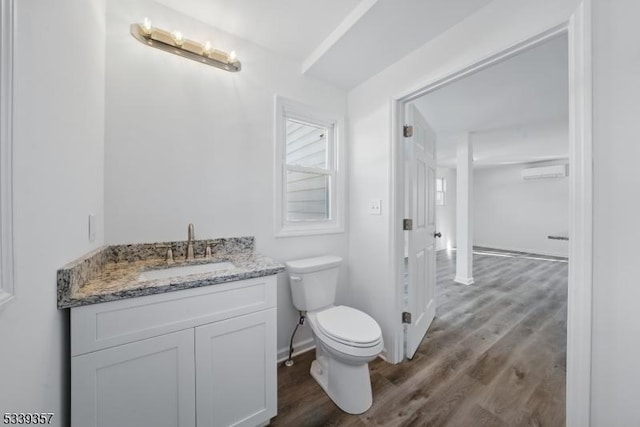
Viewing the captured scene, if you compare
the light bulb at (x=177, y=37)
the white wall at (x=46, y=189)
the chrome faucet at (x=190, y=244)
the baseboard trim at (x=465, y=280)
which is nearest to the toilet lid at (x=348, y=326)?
the chrome faucet at (x=190, y=244)

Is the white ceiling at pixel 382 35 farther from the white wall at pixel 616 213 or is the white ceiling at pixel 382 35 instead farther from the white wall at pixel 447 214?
the white wall at pixel 447 214

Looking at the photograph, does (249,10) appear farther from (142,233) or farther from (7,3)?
(142,233)

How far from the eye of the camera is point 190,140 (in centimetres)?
155

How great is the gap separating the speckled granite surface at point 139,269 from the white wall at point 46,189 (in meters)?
0.06

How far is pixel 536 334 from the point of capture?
2.24 m

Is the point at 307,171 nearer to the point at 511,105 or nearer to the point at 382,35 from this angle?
the point at 382,35

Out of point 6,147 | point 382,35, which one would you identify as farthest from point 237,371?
point 382,35

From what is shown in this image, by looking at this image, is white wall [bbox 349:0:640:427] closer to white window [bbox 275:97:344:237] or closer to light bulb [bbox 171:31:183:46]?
white window [bbox 275:97:344:237]

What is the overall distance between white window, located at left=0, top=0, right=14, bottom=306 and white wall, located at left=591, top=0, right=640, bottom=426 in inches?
72.0

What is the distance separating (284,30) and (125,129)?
46.7 inches

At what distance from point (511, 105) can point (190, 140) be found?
10.5 feet

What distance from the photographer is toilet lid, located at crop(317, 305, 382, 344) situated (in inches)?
53.9

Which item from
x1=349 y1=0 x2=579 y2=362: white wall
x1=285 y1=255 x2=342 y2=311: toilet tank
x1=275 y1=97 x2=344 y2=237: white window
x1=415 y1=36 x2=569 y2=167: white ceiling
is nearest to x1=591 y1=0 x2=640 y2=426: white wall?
x1=349 y1=0 x2=579 y2=362: white wall

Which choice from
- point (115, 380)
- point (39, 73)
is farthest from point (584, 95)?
point (115, 380)
